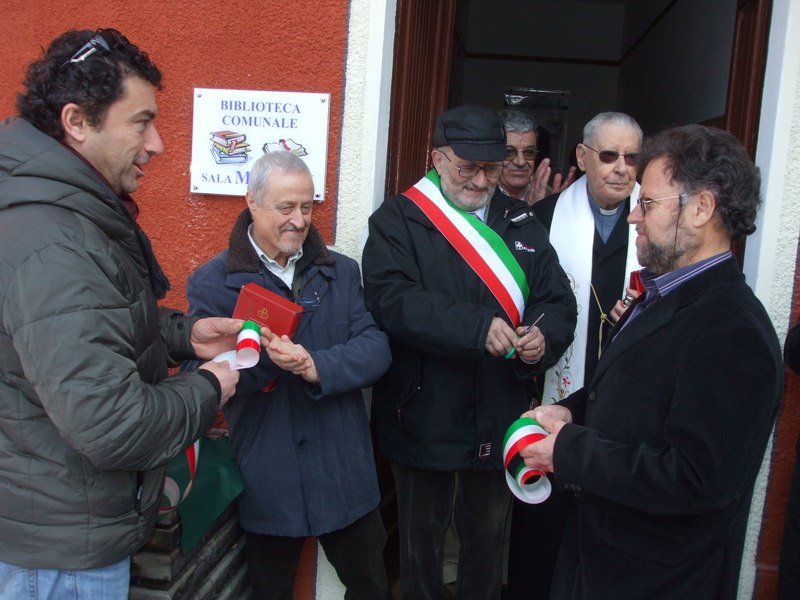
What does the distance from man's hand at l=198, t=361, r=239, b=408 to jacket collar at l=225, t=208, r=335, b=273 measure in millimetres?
581

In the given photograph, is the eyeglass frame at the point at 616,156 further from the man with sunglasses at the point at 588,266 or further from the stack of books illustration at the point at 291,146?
the stack of books illustration at the point at 291,146

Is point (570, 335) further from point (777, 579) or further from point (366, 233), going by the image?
point (777, 579)

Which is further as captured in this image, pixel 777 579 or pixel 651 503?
pixel 777 579

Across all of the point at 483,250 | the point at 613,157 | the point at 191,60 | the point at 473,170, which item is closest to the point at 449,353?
the point at 483,250

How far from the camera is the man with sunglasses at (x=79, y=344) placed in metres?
1.40

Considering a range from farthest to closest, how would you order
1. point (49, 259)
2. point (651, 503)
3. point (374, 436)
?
point (374, 436) < point (651, 503) < point (49, 259)

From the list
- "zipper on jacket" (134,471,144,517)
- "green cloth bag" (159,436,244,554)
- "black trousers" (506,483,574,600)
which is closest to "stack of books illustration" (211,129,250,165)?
"green cloth bag" (159,436,244,554)

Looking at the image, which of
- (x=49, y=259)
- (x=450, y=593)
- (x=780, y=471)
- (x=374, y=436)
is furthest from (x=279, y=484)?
(x=780, y=471)

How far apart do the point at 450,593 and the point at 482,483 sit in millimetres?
1024

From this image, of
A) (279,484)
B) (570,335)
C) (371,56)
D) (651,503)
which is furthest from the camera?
(371,56)

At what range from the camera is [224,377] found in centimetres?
182

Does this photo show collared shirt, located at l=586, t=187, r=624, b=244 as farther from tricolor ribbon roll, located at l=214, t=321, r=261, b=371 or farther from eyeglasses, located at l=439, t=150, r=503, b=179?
tricolor ribbon roll, located at l=214, t=321, r=261, b=371

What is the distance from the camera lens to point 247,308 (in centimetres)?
215

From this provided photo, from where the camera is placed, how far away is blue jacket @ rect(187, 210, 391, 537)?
2344mm
